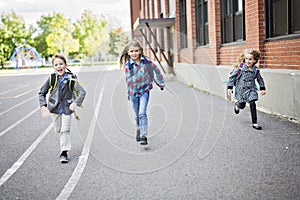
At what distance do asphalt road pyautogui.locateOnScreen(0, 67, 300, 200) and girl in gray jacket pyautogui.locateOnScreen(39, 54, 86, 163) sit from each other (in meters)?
0.43

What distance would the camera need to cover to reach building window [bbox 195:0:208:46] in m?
18.5

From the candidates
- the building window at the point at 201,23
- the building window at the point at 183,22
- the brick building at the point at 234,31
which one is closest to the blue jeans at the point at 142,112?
the brick building at the point at 234,31

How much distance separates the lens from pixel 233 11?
14.4m

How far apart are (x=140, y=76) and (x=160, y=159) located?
1523mm

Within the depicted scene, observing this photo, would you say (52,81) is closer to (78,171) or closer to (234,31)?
(78,171)

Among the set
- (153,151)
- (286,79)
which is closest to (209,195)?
(153,151)

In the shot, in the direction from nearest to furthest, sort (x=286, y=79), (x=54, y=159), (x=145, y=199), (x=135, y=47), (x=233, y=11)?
(x=145, y=199), (x=54, y=159), (x=135, y=47), (x=286, y=79), (x=233, y=11)

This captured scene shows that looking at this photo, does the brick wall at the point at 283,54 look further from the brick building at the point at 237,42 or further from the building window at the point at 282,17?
the building window at the point at 282,17

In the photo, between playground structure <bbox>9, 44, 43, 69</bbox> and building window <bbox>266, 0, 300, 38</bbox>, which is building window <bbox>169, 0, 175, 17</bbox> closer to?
building window <bbox>266, 0, 300, 38</bbox>

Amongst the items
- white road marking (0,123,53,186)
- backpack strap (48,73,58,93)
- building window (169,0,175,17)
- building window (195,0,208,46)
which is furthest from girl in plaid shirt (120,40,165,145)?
building window (169,0,175,17)

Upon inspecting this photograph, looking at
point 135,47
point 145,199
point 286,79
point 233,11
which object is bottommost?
point 145,199

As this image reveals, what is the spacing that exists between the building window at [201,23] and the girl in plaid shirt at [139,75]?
455 inches

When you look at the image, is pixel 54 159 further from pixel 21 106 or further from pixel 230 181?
pixel 21 106

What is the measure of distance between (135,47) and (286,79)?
12.0 feet
